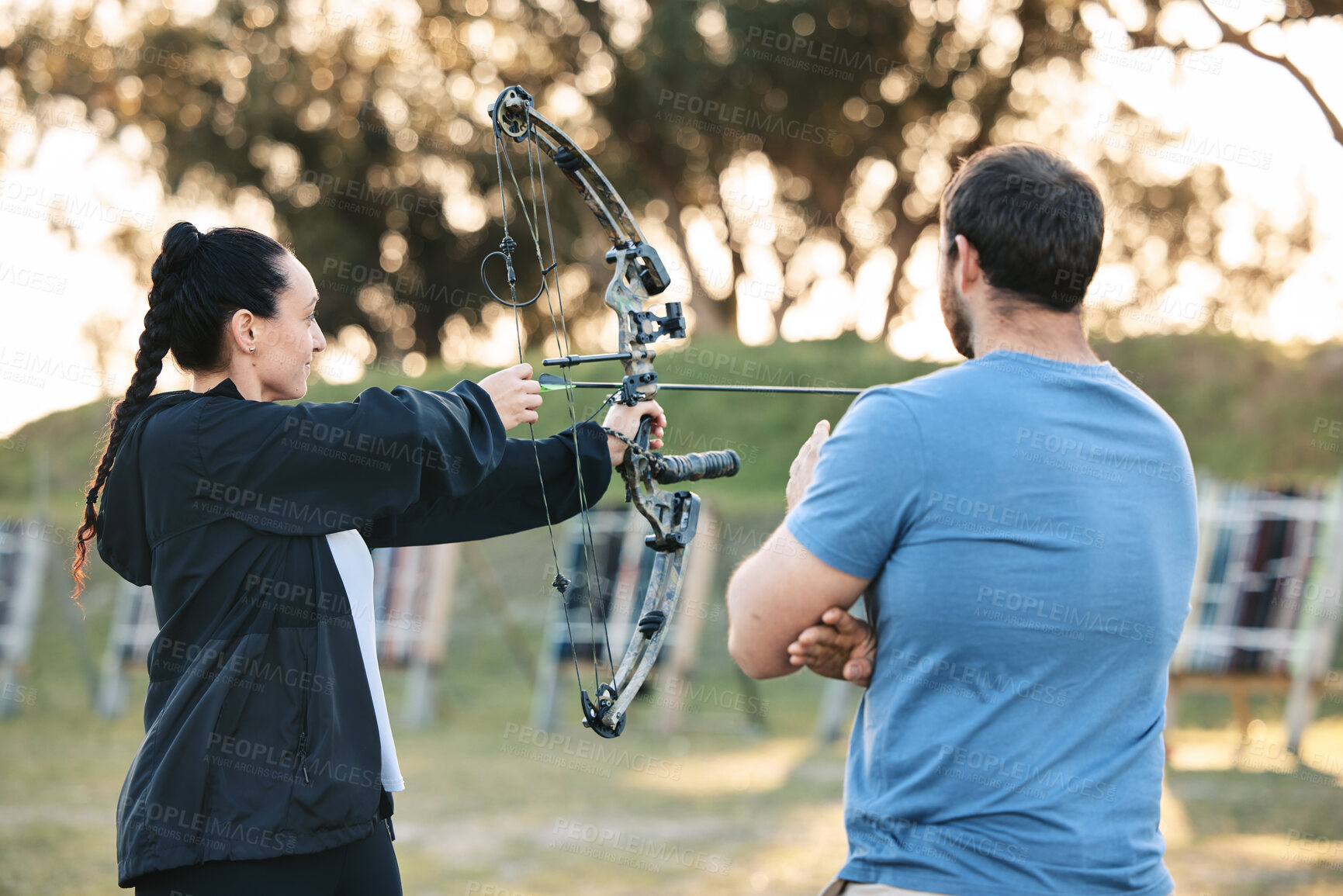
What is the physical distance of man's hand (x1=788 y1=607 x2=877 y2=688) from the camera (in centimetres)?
137

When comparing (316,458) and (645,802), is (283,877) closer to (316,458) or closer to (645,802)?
(316,458)

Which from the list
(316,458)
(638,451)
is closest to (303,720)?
(316,458)

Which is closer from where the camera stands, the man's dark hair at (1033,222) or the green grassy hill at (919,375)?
the man's dark hair at (1033,222)

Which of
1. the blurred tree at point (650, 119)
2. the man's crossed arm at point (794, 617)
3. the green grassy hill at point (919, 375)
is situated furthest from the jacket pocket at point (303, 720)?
the blurred tree at point (650, 119)

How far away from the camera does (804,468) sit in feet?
5.30

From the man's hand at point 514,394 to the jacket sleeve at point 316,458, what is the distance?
0.57 ft

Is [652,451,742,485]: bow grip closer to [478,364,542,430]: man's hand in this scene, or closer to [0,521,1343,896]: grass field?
[478,364,542,430]: man's hand

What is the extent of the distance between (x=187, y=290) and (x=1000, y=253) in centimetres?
123

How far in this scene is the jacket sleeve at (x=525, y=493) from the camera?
6.97ft

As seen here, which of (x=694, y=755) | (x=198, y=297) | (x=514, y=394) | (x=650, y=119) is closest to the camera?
(x=198, y=297)

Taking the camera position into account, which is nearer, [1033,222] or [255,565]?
[1033,222]

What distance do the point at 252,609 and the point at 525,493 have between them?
620mm

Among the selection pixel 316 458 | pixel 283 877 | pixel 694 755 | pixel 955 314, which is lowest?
pixel 694 755

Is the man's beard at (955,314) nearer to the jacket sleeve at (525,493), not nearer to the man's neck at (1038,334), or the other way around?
the man's neck at (1038,334)
